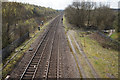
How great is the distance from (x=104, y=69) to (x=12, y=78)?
8.58 m

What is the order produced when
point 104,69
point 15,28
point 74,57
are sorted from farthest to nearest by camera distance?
point 15,28 → point 74,57 → point 104,69

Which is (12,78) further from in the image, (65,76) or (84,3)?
(84,3)

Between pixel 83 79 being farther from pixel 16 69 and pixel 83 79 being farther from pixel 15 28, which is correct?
pixel 15 28

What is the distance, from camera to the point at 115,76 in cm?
938

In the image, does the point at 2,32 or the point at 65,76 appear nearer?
the point at 65,76

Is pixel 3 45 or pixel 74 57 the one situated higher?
pixel 3 45

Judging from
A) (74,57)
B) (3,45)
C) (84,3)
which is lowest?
(74,57)

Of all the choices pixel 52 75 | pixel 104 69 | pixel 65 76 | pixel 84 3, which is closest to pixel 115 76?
pixel 104 69

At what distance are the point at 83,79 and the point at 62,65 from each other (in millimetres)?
2633

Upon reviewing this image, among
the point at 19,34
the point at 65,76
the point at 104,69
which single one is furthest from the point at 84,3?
the point at 65,76

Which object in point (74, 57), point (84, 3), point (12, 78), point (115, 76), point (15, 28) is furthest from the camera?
point (84, 3)

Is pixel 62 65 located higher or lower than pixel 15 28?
lower

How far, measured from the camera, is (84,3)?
3519cm

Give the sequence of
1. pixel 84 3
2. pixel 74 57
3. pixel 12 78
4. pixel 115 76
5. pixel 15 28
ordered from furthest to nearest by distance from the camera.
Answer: pixel 84 3 < pixel 15 28 < pixel 74 57 < pixel 115 76 < pixel 12 78
